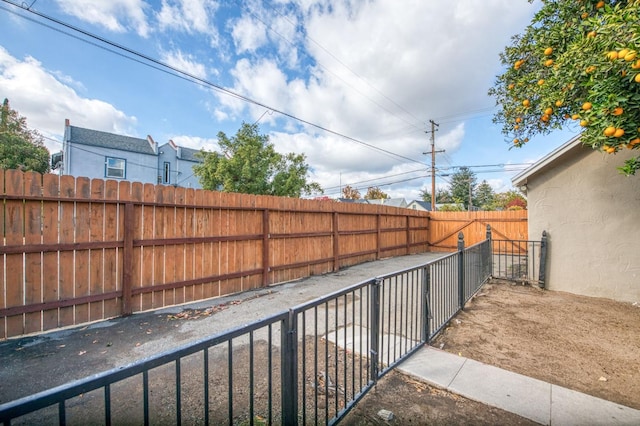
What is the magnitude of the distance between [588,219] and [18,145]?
83.2ft

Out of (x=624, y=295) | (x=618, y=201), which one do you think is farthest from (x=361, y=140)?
(x=624, y=295)

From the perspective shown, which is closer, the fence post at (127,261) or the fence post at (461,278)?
the fence post at (127,261)

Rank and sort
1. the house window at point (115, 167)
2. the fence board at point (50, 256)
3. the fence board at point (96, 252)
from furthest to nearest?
the house window at point (115, 167) < the fence board at point (96, 252) < the fence board at point (50, 256)

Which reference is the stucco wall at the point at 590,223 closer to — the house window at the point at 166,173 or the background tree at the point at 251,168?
the background tree at the point at 251,168

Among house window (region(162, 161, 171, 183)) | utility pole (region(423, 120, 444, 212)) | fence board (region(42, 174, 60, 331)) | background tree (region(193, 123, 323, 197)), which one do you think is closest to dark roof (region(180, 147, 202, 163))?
house window (region(162, 161, 171, 183))

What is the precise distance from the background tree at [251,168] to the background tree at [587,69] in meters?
10.5

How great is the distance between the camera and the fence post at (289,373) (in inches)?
62.1

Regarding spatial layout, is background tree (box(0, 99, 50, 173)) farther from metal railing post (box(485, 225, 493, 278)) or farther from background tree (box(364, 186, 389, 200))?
background tree (box(364, 186, 389, 200))

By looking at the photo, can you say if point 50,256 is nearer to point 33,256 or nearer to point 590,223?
point 33,256

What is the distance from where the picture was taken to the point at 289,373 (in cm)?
161

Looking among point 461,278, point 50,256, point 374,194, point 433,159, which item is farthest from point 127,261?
point 374,194

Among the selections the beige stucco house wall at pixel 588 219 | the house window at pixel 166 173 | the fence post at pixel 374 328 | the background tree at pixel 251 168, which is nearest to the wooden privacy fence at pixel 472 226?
the beige stucco house wall at pixel 588 219

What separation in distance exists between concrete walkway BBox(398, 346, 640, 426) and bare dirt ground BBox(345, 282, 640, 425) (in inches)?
5.4

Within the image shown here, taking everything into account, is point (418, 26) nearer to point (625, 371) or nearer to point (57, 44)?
point (625, 371)
